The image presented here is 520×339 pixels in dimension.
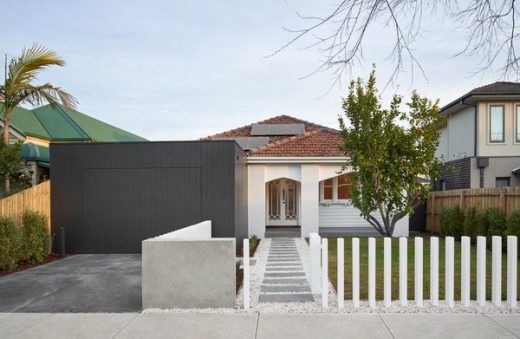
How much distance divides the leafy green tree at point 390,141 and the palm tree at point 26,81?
882cm

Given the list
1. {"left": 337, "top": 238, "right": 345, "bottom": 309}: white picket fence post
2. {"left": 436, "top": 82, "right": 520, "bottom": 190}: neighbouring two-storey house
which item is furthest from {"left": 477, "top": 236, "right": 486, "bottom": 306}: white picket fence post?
{"left": 436, "top": 82, "right": 520, "bottom": 190}: neighbouring two-storey house

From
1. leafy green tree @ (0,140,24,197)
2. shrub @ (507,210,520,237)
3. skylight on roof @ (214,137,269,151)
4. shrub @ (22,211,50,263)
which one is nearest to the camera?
leafy green tree @ (0,140,24,197)

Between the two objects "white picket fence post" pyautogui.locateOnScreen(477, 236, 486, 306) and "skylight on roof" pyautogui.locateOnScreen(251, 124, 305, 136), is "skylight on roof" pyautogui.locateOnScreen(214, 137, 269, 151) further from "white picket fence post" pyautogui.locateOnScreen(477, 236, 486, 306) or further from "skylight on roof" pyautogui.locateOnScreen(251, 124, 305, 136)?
"white picket fence post" pyautogui.locateOnScreen(477, 236, 486, 306)

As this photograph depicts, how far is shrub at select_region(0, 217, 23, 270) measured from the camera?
9.24m

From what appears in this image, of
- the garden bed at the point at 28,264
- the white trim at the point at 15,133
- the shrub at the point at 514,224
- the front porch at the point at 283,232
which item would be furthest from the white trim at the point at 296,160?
the white trim at the point at 15,133

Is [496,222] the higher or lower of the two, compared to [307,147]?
lower

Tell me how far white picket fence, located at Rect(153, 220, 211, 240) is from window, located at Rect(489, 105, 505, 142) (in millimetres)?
13340

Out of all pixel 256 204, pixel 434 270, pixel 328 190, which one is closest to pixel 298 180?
pixel 256 204

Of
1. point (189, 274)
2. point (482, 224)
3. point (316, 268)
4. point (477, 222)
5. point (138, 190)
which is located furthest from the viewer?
point (477, 222)

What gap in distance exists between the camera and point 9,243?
9.34 m

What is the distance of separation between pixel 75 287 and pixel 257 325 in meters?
4.31

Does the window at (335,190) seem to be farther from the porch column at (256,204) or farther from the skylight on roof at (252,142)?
the skylight on roof at (252,142)

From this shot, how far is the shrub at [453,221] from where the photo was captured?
14227 mm

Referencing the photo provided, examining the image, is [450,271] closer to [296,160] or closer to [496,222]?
[496,222]
